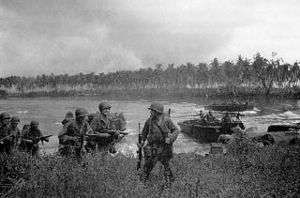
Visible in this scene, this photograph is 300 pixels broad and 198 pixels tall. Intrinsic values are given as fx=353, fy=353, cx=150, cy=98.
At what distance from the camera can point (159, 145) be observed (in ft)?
27.7

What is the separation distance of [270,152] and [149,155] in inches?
173

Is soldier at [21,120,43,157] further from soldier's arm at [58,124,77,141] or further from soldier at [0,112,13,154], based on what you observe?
soldier's arm at [58,124,77,141]

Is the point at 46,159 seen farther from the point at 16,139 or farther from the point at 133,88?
the point at 133,88

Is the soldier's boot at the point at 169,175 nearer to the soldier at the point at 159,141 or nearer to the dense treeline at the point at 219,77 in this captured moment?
the soldier at the point at 159,141

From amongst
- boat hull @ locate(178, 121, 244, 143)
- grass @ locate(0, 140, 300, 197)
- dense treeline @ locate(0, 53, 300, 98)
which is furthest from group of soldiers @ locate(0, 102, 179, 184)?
dense treeline @ locate(0, 53, 300, 98)

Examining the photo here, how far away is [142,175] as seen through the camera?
843 centimetres

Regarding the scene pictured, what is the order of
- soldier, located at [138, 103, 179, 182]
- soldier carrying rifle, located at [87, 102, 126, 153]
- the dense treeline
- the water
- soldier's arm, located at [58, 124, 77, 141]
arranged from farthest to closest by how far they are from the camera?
the dense treeline < the water < soldier carrying rifle, located at [87, 102, 126, 153] < soldier's arm, located at [58, 124, 77, 141] < soldier, located at [138, 103, 179, 182]

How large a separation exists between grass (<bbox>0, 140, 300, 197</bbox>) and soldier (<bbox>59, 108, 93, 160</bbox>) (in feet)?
1.36

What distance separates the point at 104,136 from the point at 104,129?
0.24 m

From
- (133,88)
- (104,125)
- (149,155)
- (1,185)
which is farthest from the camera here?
(133,88)

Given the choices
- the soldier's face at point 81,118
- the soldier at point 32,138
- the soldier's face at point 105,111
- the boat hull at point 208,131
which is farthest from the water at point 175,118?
the soldier's face at point 81,118

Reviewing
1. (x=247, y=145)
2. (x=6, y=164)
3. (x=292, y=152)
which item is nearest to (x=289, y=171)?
(x=292, y=152)

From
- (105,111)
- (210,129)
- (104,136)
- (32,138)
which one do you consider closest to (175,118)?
(210,129)

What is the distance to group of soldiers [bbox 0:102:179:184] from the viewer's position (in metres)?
8.30
